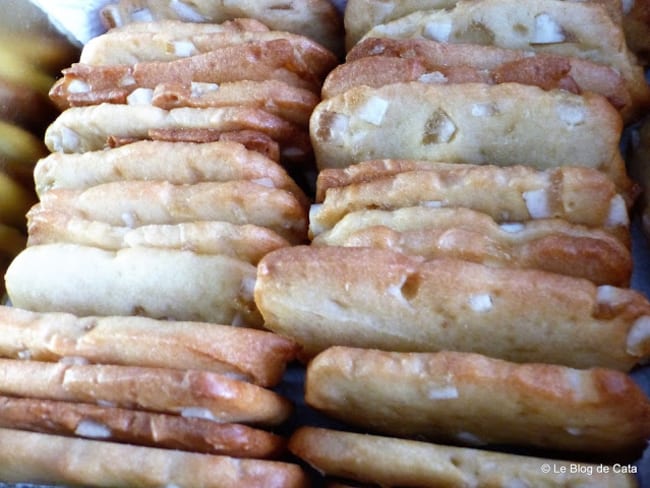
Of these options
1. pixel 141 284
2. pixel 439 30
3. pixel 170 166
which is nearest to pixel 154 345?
pixel 141 284

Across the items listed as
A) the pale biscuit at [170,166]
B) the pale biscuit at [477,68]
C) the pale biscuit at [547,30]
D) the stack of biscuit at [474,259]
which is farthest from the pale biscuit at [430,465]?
the pale biscuit at [547,30]

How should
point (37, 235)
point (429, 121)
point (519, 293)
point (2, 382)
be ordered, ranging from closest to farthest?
point (519, 293)
point (2, 382)
point (429, 121)
point (37, 235)

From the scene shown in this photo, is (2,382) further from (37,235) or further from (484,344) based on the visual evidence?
(484,344)

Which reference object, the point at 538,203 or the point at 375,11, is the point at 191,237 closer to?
the point at 538,203

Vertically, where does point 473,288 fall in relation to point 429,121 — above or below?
below

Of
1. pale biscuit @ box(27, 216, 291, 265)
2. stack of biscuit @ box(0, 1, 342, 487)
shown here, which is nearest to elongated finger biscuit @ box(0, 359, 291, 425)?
stack of biscuit @ box(0, 1, 342, 487)

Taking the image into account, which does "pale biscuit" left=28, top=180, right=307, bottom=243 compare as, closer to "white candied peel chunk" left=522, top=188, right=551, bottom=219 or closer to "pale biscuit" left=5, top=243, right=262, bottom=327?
"pale biscuit" left=5, top=243, right=262, bottom=327

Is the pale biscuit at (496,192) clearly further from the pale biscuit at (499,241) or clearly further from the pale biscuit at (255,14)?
the pale biscuit at (255,14)

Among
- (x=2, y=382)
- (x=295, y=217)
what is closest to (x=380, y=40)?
(x=295, y=217)
